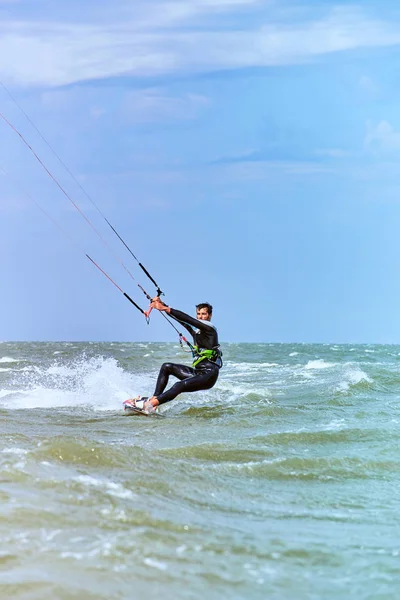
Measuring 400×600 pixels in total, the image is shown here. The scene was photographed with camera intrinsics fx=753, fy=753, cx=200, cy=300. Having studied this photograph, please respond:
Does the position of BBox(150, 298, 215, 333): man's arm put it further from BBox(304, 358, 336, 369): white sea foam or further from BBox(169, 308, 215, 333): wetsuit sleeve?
BBox(304, 358, 336, 369): white sea foam

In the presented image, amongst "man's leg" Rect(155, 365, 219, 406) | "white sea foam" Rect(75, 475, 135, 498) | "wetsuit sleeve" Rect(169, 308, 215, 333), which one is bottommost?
"white sea foam" Rect(75, 475, 135, 498)

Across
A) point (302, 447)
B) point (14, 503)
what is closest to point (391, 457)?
point (302, 447)

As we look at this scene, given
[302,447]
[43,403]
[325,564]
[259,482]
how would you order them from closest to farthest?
[325,564]
[259,482]
[302,447]
[43,403]

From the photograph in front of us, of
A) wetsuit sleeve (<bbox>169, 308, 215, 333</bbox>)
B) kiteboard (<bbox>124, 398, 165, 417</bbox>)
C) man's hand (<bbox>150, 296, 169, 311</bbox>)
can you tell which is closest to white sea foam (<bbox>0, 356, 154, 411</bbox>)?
kiteboard (<bbox>124, 398, 165, 417</bbox>)

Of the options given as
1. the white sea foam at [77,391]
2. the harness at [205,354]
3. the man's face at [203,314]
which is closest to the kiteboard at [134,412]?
the white sea foam at [77,391]

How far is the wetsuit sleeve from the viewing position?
1217 cm

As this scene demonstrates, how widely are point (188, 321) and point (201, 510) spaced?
22.4 feet

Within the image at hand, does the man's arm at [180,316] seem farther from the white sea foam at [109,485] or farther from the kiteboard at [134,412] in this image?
the white sea foam at [109,485]

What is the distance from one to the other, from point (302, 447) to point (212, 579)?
5.00 m

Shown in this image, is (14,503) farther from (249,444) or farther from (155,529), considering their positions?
(249,444)

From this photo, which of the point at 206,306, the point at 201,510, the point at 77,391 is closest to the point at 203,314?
the point at 206,306

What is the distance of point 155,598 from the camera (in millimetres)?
3766

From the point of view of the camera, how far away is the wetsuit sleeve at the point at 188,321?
12.2 m

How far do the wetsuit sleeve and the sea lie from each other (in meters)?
1.72
